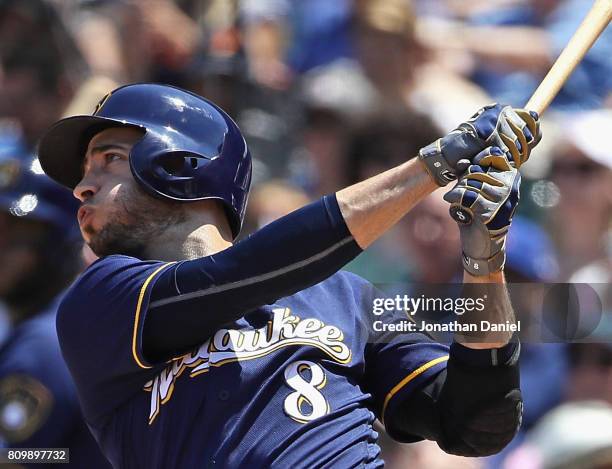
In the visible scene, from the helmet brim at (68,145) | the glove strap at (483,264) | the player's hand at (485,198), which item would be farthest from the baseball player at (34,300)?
the player's hand at (485,198)

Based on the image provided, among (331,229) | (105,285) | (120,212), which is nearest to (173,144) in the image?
(120,212)

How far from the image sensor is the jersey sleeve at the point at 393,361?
10.3 feet

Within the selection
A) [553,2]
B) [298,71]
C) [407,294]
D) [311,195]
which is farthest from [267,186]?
[407,294]

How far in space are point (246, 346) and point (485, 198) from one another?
677 mm

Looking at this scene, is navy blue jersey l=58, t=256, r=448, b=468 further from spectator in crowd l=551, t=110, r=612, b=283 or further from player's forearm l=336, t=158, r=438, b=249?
spectator in crowd l=551, t=110, r=612, b=283

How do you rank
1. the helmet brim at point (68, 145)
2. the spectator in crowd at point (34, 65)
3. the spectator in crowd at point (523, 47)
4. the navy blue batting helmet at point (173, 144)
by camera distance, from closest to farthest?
the navy blue batting helmet at point (173, 144) < the helmet brim at point (68, 145) < the spectator in crowd at point (523, 47) < the spectator in crowd at point (34, 65)

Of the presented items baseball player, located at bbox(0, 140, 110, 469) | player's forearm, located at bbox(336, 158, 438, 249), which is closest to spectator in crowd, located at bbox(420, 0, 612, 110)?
baseball player, located at bbox(0, 140, 110, 469)

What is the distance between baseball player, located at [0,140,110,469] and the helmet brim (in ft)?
3.23

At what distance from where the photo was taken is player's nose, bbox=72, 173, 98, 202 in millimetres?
3123

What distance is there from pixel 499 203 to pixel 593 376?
7.68 ft

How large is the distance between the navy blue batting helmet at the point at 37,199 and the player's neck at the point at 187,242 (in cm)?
215

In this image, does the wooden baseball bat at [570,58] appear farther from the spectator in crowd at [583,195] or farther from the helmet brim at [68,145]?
the spectator in crowd at [583,195]

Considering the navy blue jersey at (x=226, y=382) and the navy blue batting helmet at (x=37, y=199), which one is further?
the navy blue batting helmet at (x=37, y=199)

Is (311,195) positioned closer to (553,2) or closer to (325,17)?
(325,17)
